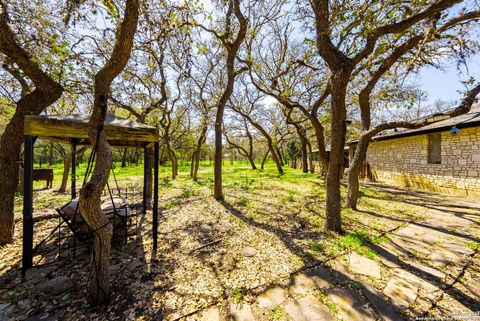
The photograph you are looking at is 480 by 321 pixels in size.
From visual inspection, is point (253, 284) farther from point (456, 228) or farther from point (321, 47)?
point (456, 228)

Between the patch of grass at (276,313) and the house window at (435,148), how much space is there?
1054cm

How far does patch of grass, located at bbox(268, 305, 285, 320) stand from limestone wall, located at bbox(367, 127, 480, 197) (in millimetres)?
9562

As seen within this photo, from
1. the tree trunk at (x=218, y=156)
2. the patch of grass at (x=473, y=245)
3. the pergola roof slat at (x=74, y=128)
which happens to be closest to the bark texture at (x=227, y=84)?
the tree trunk at (x=218, y=156)

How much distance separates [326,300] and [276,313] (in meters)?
0.64

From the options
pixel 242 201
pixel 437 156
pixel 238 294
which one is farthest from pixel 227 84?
pixel 437 156

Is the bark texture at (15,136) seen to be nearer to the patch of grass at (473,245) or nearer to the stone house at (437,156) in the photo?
the patch of grass at (473,245)

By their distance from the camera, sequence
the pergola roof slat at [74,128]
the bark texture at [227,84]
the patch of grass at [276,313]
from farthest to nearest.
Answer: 1. the bark texture at [227,84]
2. the pergola roof slat at [74,128]
3. the patch of grass at [276,313]

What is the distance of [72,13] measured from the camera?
127 inches

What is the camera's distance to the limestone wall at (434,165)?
6.88 meters

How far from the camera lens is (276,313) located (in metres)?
1.96

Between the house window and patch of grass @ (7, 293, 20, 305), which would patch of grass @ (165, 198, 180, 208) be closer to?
patch of grass @ (7, 293, 20, 305)

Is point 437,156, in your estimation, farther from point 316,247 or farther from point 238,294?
point 238,294

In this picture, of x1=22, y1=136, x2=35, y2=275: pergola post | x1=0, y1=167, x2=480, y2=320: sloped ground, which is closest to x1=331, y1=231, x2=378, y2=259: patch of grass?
x1=0, y1=167, x2=480, y2=320: sloped ground

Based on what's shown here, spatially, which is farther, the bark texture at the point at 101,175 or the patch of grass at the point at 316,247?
the patch of grass at the point at 316,247
